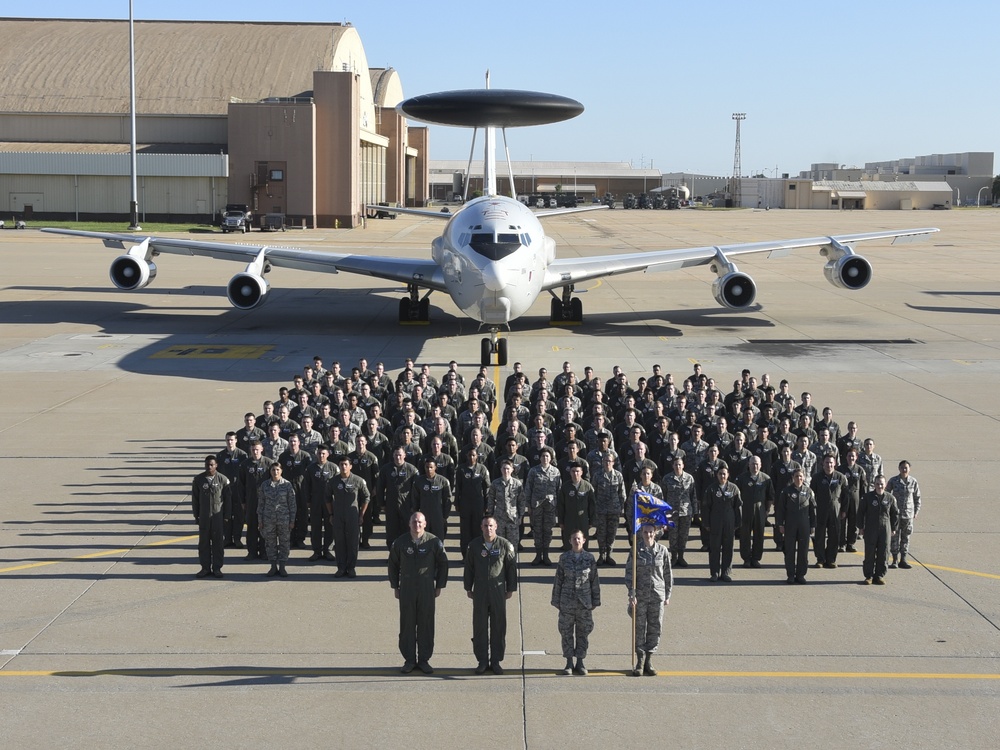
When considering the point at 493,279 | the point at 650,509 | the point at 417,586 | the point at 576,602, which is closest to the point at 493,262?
the point at 493,279

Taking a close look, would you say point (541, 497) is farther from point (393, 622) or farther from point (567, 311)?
point (567, 311)

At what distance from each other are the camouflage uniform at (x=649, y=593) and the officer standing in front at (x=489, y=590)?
43.2 inches

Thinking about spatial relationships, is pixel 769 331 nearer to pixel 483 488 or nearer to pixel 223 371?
pixel 223 371

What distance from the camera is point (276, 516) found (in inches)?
487

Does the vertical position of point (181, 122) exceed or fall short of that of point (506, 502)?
it exceeds it

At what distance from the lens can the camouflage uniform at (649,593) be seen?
9.71m

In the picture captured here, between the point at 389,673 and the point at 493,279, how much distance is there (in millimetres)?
15590

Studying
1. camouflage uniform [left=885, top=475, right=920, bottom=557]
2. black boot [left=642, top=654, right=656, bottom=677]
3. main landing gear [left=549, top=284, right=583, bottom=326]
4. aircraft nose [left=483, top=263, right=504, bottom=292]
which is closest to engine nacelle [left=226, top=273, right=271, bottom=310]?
aircraft nose [left=483, top=263, right=504, bottom=292]

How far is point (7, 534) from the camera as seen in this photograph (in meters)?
13.4

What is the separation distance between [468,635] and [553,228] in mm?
87767

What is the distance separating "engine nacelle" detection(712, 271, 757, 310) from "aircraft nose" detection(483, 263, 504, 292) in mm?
8896

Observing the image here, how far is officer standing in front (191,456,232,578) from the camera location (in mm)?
12117

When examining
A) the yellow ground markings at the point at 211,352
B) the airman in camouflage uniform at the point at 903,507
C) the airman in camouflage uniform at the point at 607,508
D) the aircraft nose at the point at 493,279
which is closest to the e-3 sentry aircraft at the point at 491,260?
the aircraft nose at the point at 493,279

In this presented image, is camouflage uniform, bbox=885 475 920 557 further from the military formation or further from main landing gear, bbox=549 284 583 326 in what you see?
main landing gear, bbox=549 284 583 326
